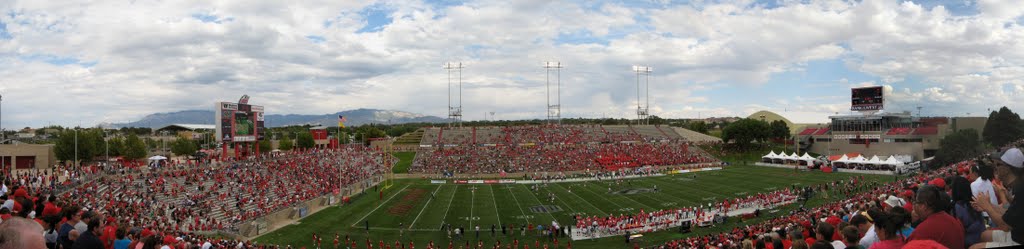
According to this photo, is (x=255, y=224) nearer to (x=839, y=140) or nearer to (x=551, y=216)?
(x=551, y=216)

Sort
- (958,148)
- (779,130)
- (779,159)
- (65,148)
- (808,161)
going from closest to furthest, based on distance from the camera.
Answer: (65,148)
(958,148)
(808,161)
(779,159)
(779,130)

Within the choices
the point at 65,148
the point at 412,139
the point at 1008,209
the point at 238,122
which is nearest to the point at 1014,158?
the point at 1008,209

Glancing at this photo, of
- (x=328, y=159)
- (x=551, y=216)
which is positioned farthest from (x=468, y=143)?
(x=551, y=216)

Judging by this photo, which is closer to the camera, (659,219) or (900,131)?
(659,219)

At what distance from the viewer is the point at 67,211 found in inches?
294

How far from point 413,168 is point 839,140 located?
58.7 m

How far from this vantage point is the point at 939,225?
4234mm

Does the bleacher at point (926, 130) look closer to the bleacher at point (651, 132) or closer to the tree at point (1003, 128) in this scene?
the tree at point (1003, 128)

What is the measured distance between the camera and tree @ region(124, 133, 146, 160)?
58438 millimetres

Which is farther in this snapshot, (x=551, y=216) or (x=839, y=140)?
(x=839, y=140)

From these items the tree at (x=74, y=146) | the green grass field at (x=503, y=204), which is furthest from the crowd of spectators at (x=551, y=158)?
the tree at (x=74, y=146)

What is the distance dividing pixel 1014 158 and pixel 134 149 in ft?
233

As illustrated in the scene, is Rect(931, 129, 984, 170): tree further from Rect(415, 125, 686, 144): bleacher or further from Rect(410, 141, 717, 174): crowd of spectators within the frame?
Rect(415, 125, 686, 144): bleacher

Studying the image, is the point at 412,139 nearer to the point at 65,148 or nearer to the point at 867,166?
the point at 65,148
